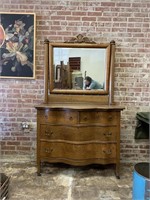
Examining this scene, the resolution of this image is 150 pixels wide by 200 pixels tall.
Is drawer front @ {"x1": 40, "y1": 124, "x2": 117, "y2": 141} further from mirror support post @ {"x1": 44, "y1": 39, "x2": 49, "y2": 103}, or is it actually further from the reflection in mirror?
the reflection in mirror

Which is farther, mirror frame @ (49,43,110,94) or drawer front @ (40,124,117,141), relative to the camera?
mirror frame @ (49,43,110,94)

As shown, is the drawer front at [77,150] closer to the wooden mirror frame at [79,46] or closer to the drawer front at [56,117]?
the drawer front at [56,117]

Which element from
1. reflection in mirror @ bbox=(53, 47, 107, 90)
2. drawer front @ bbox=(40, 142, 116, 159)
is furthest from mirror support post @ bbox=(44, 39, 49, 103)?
drawer front @ bbox=(40, 142, 116, 159)

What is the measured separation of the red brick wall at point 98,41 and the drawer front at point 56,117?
0.53 meters

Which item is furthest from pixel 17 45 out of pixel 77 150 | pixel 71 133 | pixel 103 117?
pixel 77 150

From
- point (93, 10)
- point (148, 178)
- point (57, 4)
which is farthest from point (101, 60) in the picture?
point (148, 178)

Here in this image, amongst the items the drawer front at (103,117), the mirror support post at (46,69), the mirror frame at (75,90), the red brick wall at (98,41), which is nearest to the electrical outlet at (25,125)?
the red brick wall at (98,41)

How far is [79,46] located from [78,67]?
1.00 ft

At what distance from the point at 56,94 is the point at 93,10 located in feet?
4.40

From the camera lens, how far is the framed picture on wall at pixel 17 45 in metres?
3.14

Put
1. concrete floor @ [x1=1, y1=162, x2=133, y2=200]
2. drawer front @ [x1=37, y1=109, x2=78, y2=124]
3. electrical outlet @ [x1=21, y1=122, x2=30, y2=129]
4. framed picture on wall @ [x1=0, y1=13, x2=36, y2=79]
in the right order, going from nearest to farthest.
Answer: concrete floor @ [x1=1, y1=162, x2=133, y2=200] → drawer front @ [x1=37, y1=109, x2=78, y2=124] → framed picture on wall @ [x1=0, y1=13, x2=36, y2=79] → electrical outlet @ [x1=21, y1=122, x2=30, y2=129]

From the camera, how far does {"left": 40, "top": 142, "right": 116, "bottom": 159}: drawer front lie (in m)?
2.76

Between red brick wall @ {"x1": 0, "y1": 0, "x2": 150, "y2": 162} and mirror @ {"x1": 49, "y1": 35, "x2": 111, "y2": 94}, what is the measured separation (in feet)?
0.54

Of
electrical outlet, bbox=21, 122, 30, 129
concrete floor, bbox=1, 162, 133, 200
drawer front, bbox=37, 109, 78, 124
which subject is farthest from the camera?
electrical outlet, bbox=21, 122, 30, 129
